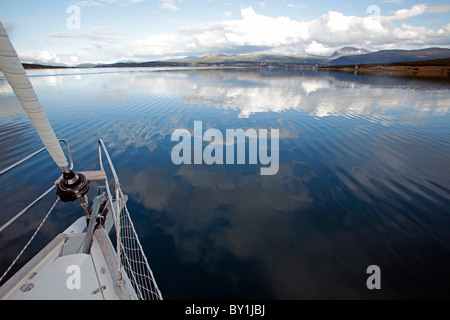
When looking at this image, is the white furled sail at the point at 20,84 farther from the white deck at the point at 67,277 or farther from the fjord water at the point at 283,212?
the fjord water at the point at 283,212

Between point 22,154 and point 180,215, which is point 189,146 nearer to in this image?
point 180,215

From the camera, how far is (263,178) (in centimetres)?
1000

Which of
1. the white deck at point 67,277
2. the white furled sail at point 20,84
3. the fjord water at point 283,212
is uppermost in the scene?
the white furled sail at point 20,84

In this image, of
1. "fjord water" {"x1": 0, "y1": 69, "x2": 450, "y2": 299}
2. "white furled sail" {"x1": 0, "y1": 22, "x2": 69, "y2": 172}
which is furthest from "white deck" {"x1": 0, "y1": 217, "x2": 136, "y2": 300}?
"white furled sail" {"x1": 0, "y1": 22, "x2": 69, "y2": 172}

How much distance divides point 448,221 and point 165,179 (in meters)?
11.5

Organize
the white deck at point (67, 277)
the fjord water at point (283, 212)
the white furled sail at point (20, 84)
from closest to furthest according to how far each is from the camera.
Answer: the white furled sail at point (20, 84) < the white deck at point (67, 277) < the fjord water at point (283, 212)

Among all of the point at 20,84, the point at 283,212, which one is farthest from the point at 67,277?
the point at 283,212

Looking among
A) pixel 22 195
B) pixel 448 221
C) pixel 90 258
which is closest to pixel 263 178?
pixel 448 221

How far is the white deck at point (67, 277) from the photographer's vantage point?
339cm

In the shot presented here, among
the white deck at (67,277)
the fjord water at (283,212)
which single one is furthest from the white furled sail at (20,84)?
the fjord water at (283,212)

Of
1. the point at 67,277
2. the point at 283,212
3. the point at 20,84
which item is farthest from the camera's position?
the point at 283,212

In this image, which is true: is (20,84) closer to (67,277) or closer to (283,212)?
(67,277)

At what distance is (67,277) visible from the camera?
144 inches

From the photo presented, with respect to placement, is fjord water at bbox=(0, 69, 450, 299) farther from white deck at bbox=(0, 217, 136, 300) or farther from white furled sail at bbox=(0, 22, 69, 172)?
white furled sail at bbox=(0, 22, 69, 172)
